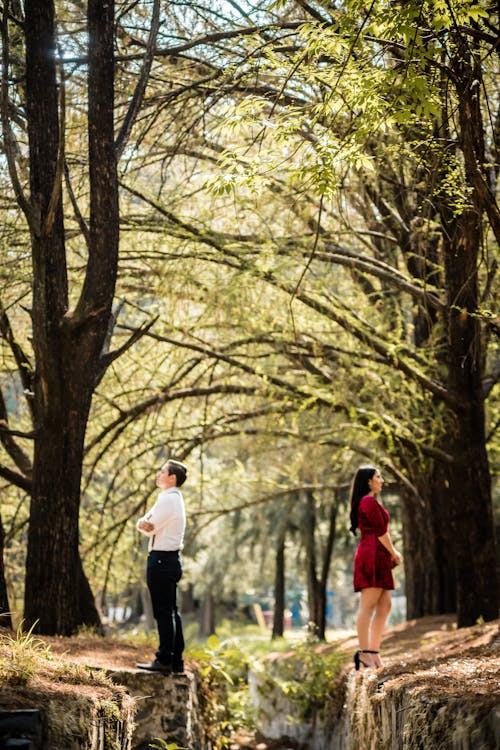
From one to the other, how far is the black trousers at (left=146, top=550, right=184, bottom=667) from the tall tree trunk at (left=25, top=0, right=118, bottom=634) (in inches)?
42.3

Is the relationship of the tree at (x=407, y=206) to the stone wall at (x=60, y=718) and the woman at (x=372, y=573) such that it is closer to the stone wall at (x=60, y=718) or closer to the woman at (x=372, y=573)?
the woman at (x=372, y=573)

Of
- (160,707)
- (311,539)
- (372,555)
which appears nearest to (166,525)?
(160,707)

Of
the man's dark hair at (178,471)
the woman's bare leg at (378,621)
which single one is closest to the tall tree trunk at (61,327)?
the man's dark hair at (178,471)

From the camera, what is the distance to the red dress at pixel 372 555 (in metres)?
7.68

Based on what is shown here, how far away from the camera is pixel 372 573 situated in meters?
7.68

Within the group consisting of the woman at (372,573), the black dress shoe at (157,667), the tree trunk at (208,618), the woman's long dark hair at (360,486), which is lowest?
the tree trunk at (208,618)

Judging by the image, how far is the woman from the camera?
7680 mm

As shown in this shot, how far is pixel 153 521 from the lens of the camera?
7.05 metres

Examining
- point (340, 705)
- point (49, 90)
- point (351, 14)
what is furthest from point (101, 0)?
point (340, 705)

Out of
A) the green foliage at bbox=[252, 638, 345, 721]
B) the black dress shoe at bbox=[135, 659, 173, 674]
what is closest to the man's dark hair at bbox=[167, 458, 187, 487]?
the black dress shoe at bbox=[135, 659, 173, 674]

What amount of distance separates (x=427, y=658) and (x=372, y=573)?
0.78m

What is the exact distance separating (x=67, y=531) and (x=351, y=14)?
462 centimetres

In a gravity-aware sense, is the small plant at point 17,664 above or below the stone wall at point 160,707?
above

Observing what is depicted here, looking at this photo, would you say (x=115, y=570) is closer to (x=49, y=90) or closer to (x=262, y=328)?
(x=262, y=328)
